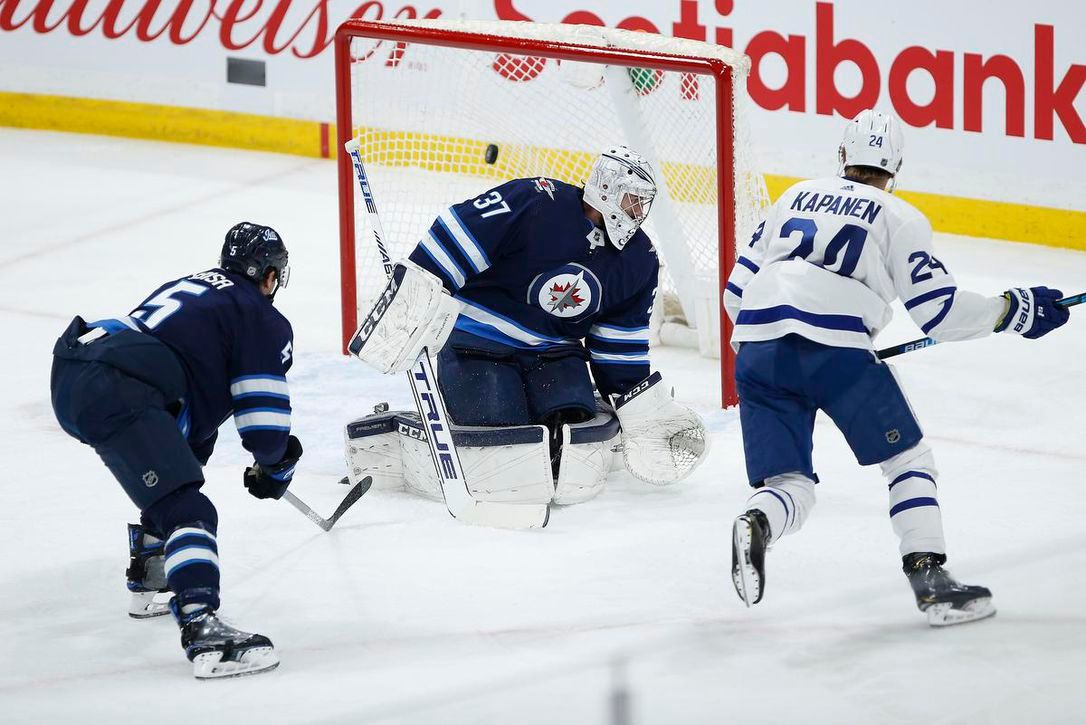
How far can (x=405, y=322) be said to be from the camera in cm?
374

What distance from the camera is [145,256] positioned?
6.55 metres

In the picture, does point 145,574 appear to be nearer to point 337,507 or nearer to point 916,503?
point 337,507

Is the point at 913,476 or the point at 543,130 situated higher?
the point at 543,130

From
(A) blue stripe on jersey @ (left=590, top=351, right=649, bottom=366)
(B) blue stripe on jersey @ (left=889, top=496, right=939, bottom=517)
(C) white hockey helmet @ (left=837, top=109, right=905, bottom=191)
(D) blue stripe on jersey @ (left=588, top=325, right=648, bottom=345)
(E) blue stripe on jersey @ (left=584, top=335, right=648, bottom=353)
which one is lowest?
(B) blue stripe on jersey @ (left=889, top=496, right=939, bottom=517)

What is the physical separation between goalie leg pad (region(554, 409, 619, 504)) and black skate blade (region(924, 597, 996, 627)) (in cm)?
104

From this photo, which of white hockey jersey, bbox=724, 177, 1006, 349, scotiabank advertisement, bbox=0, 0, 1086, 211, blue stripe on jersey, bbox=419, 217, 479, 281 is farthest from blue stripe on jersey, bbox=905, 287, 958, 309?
scotiabank advertisement, bbox=0, 0, 1086, 211

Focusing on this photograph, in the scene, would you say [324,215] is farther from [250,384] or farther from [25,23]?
[250,384]

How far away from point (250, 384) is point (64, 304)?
2952 mm

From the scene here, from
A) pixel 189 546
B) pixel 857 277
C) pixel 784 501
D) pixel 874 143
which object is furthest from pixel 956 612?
pixel 189 546

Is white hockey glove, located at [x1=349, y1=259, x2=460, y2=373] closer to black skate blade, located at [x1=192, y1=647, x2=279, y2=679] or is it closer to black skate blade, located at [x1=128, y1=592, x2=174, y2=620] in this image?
black skate blade, located at [x1=128, y1=592, x2=174, y2=620]

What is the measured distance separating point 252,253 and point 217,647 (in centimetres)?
75

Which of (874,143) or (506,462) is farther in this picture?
(506,462)

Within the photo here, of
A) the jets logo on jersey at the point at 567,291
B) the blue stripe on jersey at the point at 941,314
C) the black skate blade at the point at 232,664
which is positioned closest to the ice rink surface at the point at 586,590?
the black skate blade at the point at 232,664

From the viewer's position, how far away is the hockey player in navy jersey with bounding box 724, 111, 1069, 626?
3.20 metres
